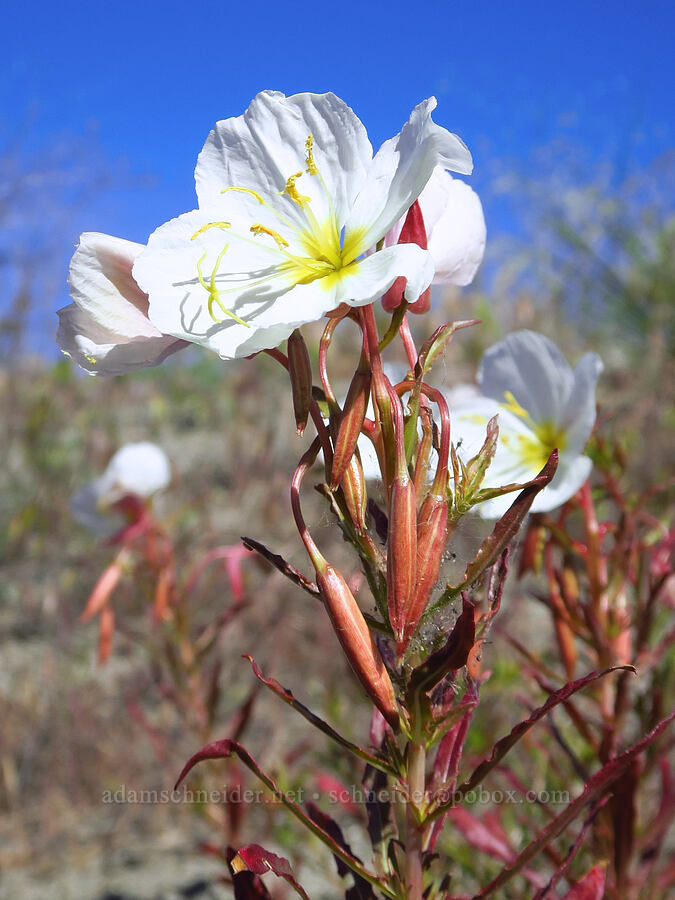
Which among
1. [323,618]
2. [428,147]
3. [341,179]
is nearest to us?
[428,147]

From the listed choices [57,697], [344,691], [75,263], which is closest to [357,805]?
[344,691]

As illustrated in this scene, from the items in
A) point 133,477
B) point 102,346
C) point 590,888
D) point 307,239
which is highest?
point 133,477

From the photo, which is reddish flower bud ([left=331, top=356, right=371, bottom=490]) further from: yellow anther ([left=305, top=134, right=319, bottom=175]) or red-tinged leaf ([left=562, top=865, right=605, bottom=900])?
red-tinged leaf ([left=562, top=865, right=605, bottom=900])

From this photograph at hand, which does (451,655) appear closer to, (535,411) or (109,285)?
(109,285)

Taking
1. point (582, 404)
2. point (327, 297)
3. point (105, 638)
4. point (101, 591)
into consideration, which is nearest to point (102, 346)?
point (327, 297)

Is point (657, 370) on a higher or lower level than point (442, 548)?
higher

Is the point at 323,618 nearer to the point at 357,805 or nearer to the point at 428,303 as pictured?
the point at 357,805
